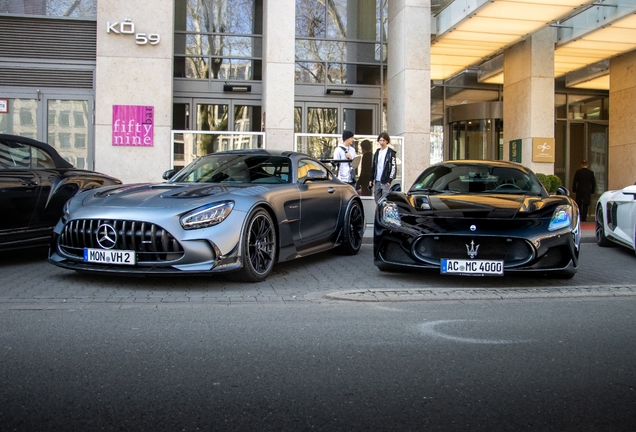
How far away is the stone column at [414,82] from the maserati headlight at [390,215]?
28.7ft

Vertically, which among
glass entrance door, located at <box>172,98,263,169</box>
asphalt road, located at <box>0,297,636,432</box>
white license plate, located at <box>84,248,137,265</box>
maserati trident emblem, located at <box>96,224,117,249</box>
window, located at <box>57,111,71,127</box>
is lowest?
asphalt road, located at <box>0,297,636,432</box>

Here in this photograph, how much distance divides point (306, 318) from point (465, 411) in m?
2.31

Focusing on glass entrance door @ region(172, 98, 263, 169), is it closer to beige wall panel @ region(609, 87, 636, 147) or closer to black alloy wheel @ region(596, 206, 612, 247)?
black alloy wheel @ region(596, 206, 612, 247)

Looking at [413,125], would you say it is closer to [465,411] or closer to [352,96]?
[352,96]

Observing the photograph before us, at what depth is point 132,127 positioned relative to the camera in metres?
14.7

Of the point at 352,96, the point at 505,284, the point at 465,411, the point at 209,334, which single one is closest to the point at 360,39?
the point at 352,96

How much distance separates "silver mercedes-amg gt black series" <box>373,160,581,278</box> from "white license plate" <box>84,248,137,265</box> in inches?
98.6

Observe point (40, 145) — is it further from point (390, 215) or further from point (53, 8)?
point (53, 8)


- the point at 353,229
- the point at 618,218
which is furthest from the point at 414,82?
the point at 353,229

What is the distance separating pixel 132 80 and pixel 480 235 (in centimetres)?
1018

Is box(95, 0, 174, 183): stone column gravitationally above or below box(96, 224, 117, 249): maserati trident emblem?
above

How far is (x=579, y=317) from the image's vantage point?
218 inches

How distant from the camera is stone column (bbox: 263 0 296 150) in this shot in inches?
616

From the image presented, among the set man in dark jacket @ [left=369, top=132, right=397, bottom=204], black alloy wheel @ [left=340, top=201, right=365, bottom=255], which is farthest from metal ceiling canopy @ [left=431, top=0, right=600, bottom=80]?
Result: black alloy wheel @ [left=340, top=201, right=365, bottom=255]
